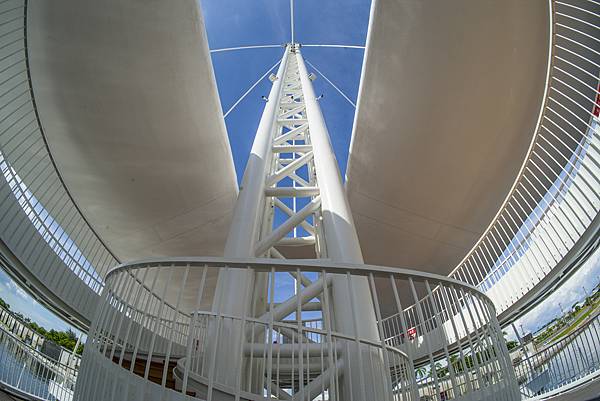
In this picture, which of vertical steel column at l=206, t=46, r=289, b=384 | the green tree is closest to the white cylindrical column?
vertical steel column at l=206, t=46, r=289, b=384

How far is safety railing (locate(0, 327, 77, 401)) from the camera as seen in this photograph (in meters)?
4.35

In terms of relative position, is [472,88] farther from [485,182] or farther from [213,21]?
[213,21]

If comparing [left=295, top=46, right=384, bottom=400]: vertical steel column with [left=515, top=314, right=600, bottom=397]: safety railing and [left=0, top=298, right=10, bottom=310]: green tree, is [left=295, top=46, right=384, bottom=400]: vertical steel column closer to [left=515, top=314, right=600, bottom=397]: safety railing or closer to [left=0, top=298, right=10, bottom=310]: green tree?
[left=515, top=314, right=600, bottom=397]: safety railing

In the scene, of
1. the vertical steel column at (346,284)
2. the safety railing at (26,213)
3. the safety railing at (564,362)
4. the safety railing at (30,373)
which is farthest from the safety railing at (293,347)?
the safety railing at (26,213)

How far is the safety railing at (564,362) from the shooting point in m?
4.13

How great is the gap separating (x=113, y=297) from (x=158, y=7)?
459 centimetres

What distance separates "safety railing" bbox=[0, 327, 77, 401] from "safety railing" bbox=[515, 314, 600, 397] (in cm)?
622

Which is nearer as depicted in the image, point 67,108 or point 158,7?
point 158,7

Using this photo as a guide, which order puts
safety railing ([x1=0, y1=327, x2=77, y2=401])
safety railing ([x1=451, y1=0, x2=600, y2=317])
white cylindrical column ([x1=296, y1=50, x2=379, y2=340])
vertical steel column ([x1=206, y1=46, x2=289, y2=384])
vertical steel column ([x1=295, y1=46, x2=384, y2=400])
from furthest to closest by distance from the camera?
safety railing ([x1=0, y1=327, x2=77, y2=401]) < safety railing ([x1=451, y1=0, x2=600, y2=317]) < white cylindrical column ([x1=296, y1=50, x2=379, y2=340]) < vertical steel column ([x1=206, y1=46, x2=289, y2=384]) < vertical steel column ([x1=295, y1=46, x2=384, y2=400])

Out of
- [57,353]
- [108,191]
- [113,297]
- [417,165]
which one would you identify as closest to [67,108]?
[108,191]

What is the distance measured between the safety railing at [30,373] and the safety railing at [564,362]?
622cm

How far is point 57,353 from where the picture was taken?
623cm

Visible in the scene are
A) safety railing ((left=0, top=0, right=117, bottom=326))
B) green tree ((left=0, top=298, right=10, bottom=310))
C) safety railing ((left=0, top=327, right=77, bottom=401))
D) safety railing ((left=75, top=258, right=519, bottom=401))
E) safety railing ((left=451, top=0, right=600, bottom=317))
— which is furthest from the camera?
green tree ((left=0, top=298, right=10, bottom=310))

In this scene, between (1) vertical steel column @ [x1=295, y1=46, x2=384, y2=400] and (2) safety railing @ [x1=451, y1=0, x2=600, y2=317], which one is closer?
(1) vertical steel column @ [x1=295, y1=46, x2=384, y2=400]
